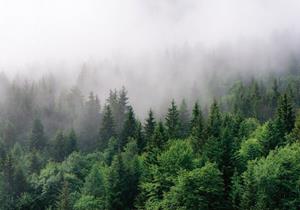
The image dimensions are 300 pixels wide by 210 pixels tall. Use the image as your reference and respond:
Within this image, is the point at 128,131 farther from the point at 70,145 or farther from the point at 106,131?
the point at 70,145

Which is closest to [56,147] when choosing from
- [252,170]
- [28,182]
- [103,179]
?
[28,182]

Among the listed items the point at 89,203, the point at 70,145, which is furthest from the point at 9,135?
the point at 89,203

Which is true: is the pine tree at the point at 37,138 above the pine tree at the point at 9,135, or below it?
below

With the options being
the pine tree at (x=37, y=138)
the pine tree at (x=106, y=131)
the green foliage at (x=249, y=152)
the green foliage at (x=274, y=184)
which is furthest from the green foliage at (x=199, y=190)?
the pine tree at (x=37, y=138)

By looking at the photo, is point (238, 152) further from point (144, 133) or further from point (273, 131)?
point (144, 133)

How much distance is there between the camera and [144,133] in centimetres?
12531

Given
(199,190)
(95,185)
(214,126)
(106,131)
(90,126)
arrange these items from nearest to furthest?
(199,190) < (214,126) < (95,185) < (106,131) < (90,126)

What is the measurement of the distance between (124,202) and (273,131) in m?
27.9

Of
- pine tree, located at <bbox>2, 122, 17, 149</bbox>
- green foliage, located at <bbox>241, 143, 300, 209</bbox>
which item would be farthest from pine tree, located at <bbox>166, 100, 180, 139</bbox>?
pine tree, located at <bbox>2, 122, 17, 149</bbox>

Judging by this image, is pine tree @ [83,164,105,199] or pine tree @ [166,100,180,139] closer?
pine tree @ [83,164,105,199]

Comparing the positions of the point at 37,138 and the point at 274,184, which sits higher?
the point at 37,138

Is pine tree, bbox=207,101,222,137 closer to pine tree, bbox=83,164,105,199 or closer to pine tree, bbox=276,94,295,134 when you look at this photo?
pine tree, bbox=276,94,295,134

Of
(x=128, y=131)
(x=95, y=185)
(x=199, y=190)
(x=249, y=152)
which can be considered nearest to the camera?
(x=199, y=190)

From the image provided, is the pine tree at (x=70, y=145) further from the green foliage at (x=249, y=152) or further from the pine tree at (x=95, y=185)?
the green foliage at (x=249, y=152)
